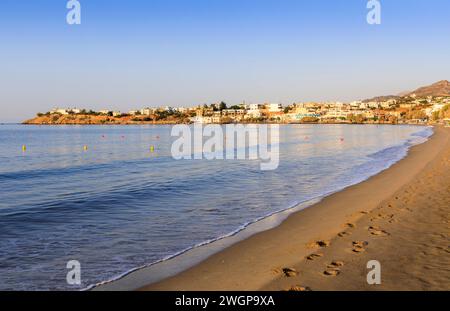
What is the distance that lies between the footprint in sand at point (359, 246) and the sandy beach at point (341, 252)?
2cm

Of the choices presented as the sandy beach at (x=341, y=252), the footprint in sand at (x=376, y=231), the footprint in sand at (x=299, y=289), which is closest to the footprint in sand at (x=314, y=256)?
the sandy beach at (x=341, y=252)

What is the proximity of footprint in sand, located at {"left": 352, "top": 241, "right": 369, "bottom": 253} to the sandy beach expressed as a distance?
0.02 m

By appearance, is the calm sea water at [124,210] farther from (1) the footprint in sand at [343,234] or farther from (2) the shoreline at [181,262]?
(1) the footprint in sand at [343,234]

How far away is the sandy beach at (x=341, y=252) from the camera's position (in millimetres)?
6637

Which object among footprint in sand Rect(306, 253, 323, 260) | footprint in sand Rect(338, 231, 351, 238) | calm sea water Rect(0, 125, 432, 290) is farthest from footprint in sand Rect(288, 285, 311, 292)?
footprint in sand Rect(338, 231, 351, 238)

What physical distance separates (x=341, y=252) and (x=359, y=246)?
0.60m

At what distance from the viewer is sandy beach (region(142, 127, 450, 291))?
21.8 feet

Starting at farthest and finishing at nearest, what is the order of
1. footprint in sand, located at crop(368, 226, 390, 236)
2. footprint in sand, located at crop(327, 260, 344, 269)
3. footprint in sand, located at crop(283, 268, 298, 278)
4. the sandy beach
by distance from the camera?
1. footprint in sand, located at crop(368, 226, 390, 236)
2. footprint in sand, located at crop(327, 260, 344, 269)
3. footprint in sand, located at crop(283, 268, 298, 278)
4. the sandy beach

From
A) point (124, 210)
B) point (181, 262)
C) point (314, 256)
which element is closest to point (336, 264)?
point (314, 256)

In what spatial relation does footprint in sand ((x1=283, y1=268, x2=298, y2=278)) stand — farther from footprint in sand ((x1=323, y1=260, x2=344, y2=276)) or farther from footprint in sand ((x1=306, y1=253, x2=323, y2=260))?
footprint in sand ((x1=306, y1=253, x2=323, y2=260))

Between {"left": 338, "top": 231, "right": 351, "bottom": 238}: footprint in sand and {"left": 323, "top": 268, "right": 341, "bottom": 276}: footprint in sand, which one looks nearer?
{"left": 323, "top": 268, "right": 341, "bottom": 276}: footprint in sand
